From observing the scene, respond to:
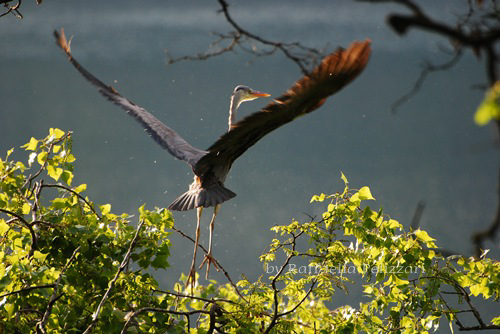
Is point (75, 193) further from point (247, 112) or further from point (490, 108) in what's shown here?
point (247, 112)

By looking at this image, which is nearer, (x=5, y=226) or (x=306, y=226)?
(x=5, y=226)

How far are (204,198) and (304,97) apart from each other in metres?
0.77

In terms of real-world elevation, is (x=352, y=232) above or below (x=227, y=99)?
below

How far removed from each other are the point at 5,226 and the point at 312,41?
16.4 feet

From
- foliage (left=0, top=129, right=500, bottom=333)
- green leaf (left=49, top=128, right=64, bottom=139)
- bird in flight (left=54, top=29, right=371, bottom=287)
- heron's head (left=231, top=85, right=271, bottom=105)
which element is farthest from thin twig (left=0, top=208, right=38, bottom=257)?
heron's head (left=231, top=85, right=271, bottom=105)

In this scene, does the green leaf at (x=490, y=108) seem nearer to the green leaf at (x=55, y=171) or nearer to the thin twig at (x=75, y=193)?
the thin twig at (x=75, y=193)

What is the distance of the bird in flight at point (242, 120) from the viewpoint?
2029 mm

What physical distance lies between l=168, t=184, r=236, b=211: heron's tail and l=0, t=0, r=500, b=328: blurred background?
11.7ft

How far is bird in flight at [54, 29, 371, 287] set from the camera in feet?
6.66

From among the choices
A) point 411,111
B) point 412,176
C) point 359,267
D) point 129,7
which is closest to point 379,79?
point 411,111

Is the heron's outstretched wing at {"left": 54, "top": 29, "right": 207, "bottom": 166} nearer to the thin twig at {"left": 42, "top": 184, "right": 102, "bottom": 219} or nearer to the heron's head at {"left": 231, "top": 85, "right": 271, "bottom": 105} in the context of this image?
the heron's head at {"left": 231, "top": 85, "right": 271, "bottom": 105}

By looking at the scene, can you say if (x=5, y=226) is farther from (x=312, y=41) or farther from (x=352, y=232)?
(x=312, y=41)

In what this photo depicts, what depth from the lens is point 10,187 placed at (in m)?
2.17

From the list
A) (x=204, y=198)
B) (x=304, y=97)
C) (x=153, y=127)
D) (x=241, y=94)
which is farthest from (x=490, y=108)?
(x=241, y=94)
